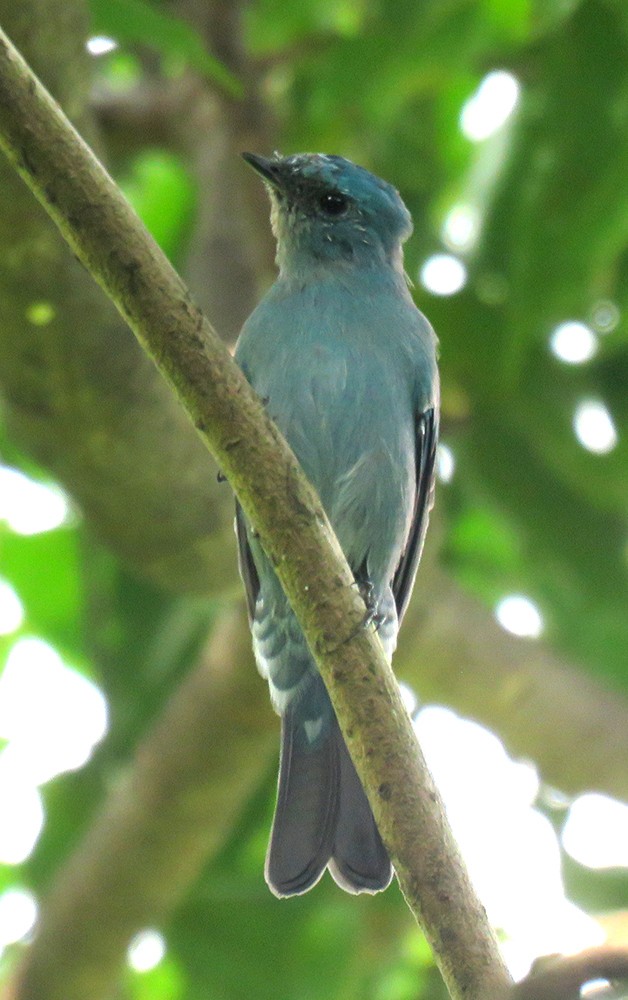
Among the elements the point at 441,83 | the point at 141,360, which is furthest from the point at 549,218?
the point at 141,360

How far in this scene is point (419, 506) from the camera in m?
4.66

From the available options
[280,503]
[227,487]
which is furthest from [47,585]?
[280,503]

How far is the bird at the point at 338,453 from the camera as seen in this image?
4.20 metres

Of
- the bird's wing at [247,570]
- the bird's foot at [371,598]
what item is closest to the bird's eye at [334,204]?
the bird's wing at [247,570]

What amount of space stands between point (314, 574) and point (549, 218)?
9.45 feet

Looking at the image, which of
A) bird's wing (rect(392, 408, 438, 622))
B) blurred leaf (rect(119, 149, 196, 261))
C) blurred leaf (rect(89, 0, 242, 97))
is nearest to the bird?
bird's wing (rect(392, 408, 438, 622))

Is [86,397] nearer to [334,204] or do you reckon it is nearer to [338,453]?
[338,453]

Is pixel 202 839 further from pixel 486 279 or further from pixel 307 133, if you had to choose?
pixel 307 133

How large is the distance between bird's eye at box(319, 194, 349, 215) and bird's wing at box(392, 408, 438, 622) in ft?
2.91

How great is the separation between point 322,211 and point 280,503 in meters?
2.36

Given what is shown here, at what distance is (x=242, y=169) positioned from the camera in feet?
19.2

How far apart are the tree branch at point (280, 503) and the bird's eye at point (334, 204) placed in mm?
2290

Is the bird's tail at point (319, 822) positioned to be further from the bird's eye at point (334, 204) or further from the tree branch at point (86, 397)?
the bird's eye at point (334, 204)

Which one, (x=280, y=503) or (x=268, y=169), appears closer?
(x=280, y=503)
